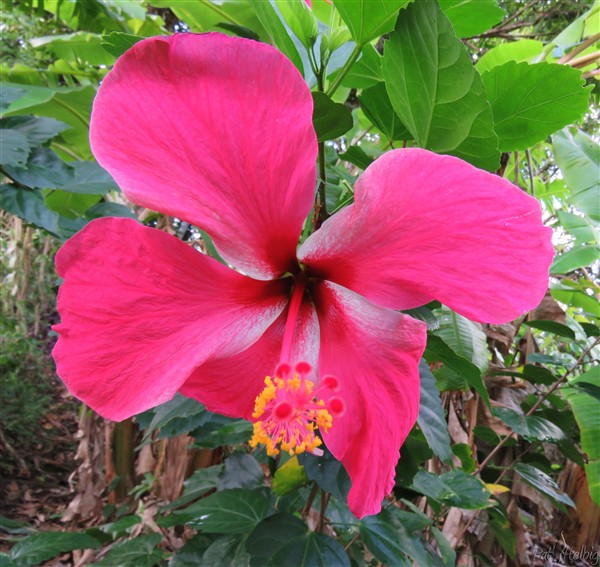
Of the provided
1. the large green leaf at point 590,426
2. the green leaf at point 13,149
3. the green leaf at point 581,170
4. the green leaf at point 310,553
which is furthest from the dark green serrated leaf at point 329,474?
the green leaf at point 581,170

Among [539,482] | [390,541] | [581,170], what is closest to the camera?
[390,541]

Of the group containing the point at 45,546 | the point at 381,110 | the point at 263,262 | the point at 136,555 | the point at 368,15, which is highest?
the point at 368,15

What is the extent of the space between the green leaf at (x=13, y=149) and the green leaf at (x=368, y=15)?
24.9 inches

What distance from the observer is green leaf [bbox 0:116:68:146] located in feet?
3.22

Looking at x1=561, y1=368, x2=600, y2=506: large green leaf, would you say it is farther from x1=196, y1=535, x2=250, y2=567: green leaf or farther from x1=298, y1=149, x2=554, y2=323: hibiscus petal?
x1=298, y1=149, x2=554, y2=323: hibiscus petal

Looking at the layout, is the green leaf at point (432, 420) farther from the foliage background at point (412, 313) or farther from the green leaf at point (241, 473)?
the green leaf at point (241, 473)

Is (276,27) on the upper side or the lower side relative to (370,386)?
upper

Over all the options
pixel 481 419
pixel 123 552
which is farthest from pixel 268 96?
pixel 481 419

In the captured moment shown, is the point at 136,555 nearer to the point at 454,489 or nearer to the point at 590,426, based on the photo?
the point at 454,489

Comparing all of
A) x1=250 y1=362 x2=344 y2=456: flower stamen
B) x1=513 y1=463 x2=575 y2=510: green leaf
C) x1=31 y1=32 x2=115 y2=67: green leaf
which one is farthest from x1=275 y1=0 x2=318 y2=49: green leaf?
x1=31 y1=32 x2=115 y2=67: green leaf

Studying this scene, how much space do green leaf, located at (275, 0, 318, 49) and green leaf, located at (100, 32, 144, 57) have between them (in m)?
0.16

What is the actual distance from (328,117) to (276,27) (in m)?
0.11

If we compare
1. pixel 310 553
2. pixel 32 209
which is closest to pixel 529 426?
pixel 310 553

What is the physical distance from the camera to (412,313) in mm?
539
